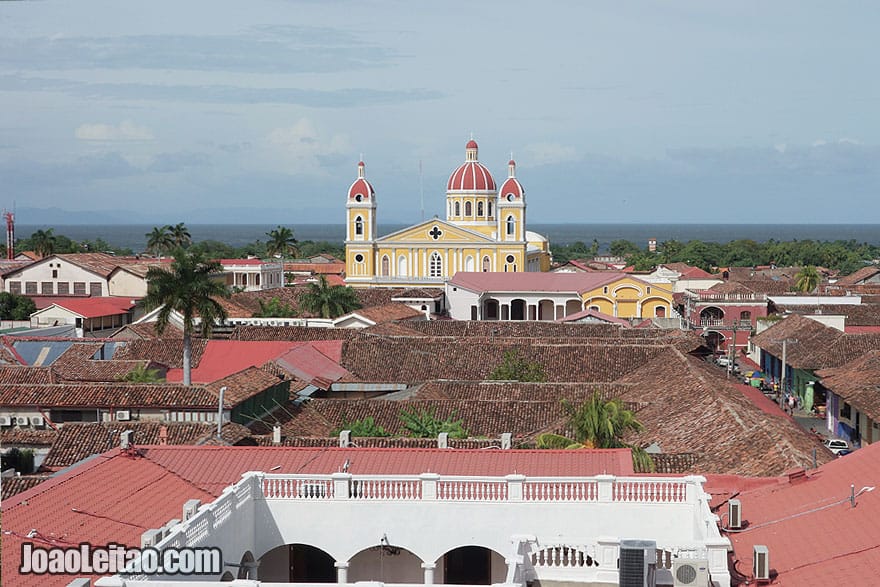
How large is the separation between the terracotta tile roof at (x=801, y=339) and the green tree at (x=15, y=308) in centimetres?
3940

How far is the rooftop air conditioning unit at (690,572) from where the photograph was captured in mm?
12078

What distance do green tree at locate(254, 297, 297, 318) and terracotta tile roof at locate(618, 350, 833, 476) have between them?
30253 millimetres

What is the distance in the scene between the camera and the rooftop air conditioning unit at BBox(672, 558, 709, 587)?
1208 centimetres

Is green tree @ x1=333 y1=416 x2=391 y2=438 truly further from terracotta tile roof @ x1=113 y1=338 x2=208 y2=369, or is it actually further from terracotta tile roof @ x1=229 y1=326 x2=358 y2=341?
terracotta tile roof @ x1=229 y1=326 x2=358 y2=341

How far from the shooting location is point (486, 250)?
9144cm

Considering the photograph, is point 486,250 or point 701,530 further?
point 486,250

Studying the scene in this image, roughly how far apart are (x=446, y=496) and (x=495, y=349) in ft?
96.8

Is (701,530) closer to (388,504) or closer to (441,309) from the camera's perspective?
(388,504)

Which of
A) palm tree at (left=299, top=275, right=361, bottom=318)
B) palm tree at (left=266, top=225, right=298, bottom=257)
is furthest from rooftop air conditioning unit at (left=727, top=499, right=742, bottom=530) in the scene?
palm tree at (left=266, top=225, right=298, bottom=257)

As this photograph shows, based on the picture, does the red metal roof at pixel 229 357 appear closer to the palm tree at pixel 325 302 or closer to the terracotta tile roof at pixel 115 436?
the terracotta tile roof at pixel 115 436

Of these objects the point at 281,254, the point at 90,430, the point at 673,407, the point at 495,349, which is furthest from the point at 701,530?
the point at 281,254

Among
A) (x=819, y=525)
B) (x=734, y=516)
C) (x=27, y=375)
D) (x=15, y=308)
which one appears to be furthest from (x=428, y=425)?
(x=15, y=308)

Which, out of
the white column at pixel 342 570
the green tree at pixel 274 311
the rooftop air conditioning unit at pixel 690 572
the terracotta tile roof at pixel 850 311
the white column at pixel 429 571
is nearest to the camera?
the rooftop air conditioning unit at pixel 690 572

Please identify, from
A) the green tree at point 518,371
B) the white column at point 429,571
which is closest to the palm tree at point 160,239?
the green tree at point 518,371
